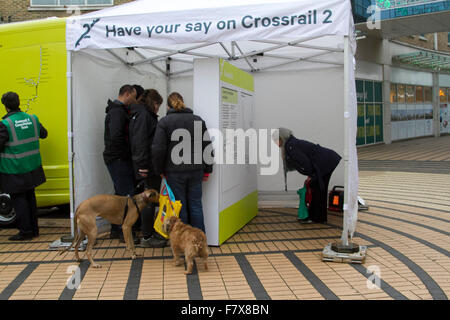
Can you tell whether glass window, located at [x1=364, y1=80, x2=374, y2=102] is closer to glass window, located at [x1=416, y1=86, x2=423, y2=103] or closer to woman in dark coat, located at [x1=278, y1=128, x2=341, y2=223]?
glass window, located at [x1=416, y1=86, x2=423, y2=103]

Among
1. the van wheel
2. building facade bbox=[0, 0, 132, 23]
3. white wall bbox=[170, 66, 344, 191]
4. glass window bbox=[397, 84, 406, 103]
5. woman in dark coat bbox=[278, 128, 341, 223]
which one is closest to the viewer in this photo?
woman in dark coat bbox=[278, 128, 341, 223]

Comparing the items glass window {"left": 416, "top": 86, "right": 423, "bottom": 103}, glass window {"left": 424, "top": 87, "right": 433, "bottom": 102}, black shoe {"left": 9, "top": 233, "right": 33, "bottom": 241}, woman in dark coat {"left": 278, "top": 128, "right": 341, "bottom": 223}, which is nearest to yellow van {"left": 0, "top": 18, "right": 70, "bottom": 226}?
black shoe {"left": 9, "top": 233, "right": 33, "bottom": 241}

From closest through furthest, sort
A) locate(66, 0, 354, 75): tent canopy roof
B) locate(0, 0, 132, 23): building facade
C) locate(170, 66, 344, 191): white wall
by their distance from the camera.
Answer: locate(66, 0, 354, 75): tent canopy roof < locate(170, 66, 344, 191): white wall < locate(0, 0, 132, 23): building facade

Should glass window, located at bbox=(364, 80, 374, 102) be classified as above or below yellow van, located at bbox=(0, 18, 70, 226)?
above

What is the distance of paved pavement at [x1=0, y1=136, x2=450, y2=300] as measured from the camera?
4.05m

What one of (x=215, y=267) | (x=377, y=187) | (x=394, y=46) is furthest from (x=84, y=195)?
(x=394, y=46)

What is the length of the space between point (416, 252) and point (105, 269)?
3446 millimetres

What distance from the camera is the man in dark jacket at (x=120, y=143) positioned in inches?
219

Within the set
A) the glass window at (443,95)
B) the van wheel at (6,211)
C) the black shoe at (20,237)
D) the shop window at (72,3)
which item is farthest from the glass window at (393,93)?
the black shoe at (20,237)

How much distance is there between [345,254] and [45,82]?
15.0ft

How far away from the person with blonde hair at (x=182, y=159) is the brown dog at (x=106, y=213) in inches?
12.0

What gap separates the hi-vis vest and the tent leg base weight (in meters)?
3.80

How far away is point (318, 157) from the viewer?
6.46 m

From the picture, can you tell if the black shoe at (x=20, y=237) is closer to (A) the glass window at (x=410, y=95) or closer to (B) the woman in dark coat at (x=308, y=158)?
(B) the woman in dark coat at (x=308, y=158)
